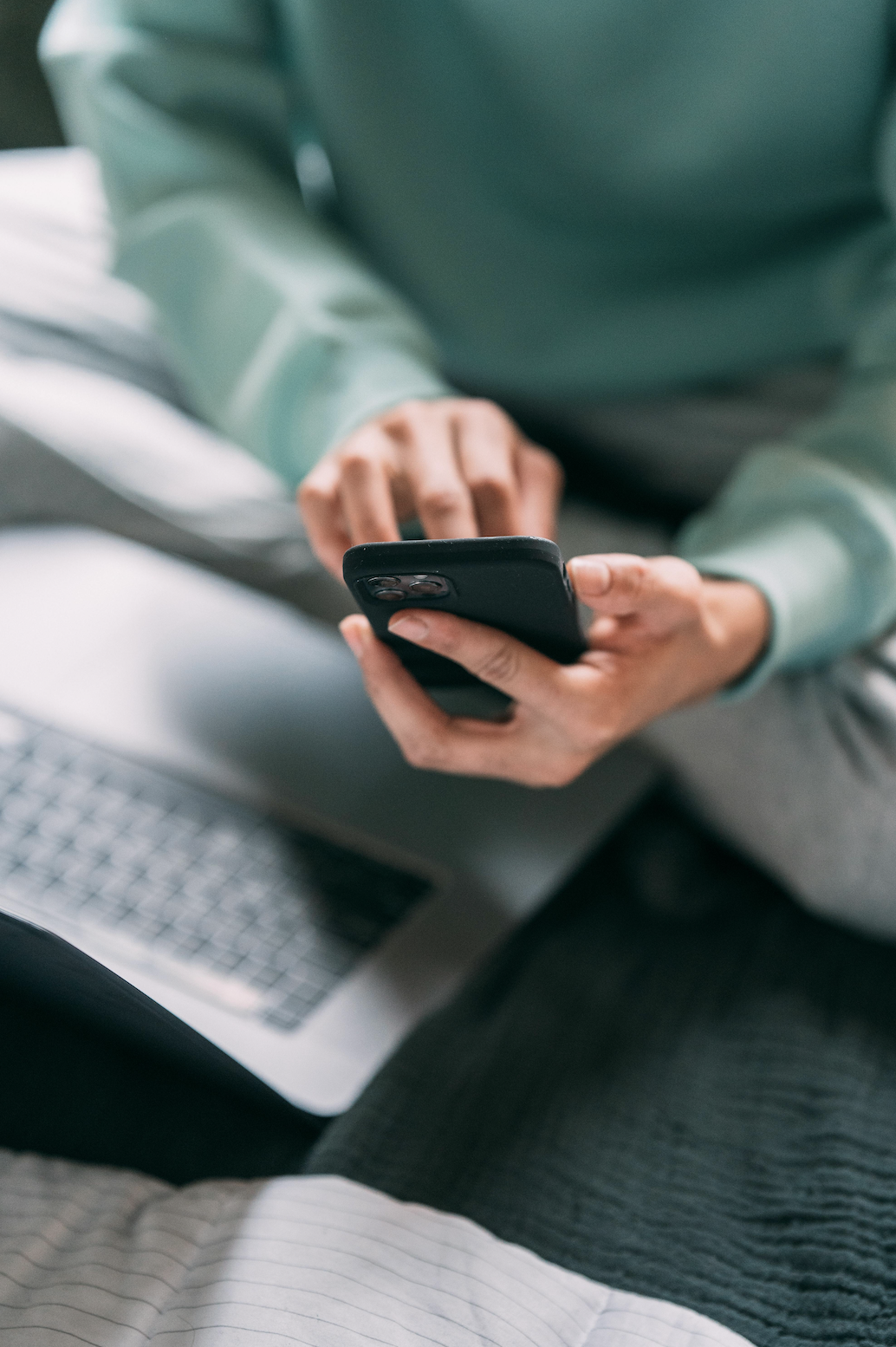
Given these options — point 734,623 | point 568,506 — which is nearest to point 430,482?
point 734,623

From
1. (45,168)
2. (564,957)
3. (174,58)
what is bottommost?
(564,957)

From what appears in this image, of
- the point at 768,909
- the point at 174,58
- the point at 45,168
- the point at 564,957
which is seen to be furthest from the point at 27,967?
the point at 45,168

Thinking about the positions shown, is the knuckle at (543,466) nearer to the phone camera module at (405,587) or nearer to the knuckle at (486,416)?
the knuckle at (486,416)

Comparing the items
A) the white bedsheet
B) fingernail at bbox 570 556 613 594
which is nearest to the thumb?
fingernail at bbox 570 556 613 594

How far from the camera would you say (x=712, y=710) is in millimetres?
568

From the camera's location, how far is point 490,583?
0.37m

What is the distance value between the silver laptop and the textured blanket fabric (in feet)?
0.11

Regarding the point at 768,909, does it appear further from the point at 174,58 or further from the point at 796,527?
the point at 174,58

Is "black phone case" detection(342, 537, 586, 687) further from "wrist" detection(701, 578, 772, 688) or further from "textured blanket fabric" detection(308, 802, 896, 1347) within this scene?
"textured blanket fabric" detection(308, 802, 896, 1347)

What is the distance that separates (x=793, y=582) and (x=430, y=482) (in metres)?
0.19

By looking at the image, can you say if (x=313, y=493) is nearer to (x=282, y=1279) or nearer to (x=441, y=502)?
(x=441, y=502)

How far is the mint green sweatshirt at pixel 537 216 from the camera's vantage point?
1.89ft

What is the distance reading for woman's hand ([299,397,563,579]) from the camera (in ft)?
1.48

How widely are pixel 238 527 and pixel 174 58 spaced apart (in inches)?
11.7
